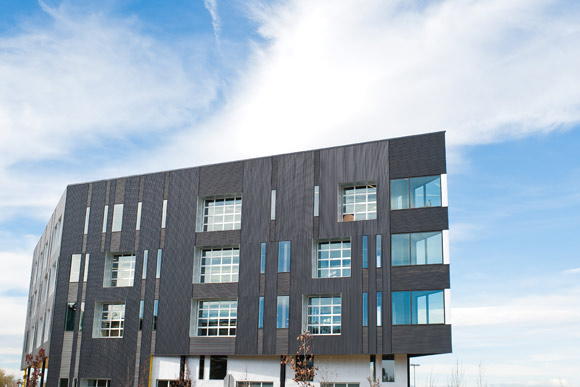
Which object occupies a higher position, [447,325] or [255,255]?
[255,255]

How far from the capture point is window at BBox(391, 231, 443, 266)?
3759 centimetres

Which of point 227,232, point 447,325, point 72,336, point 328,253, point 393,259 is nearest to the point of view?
point 447,325

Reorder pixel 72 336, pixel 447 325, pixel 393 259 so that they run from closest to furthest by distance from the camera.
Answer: pixel 447 325
pixel 393 259
pixel 72 336

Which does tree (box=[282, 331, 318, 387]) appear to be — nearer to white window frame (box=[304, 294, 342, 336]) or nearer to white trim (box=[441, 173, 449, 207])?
white window frame (box=[304, 294, 342, 336])

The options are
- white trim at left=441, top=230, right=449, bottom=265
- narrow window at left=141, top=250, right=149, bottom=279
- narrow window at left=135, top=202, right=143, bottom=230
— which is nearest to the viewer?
white trim at left=441, top=230, right=449, bottom=265

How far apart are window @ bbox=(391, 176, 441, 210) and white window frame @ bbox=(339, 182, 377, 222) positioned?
1541 mm

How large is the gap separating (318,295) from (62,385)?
19307mm

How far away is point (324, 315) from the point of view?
39.8 m

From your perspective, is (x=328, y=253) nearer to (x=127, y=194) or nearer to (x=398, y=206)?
(x=398, y=206)

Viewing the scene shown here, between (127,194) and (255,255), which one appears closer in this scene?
(255,255)

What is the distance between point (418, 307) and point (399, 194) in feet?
21.5

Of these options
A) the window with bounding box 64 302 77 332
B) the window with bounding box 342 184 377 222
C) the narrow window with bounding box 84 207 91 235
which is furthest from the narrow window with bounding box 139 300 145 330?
the window with bounding box 342 184 377 222

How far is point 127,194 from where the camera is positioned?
1892 inches

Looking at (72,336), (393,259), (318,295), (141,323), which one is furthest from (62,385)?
(393,259)
